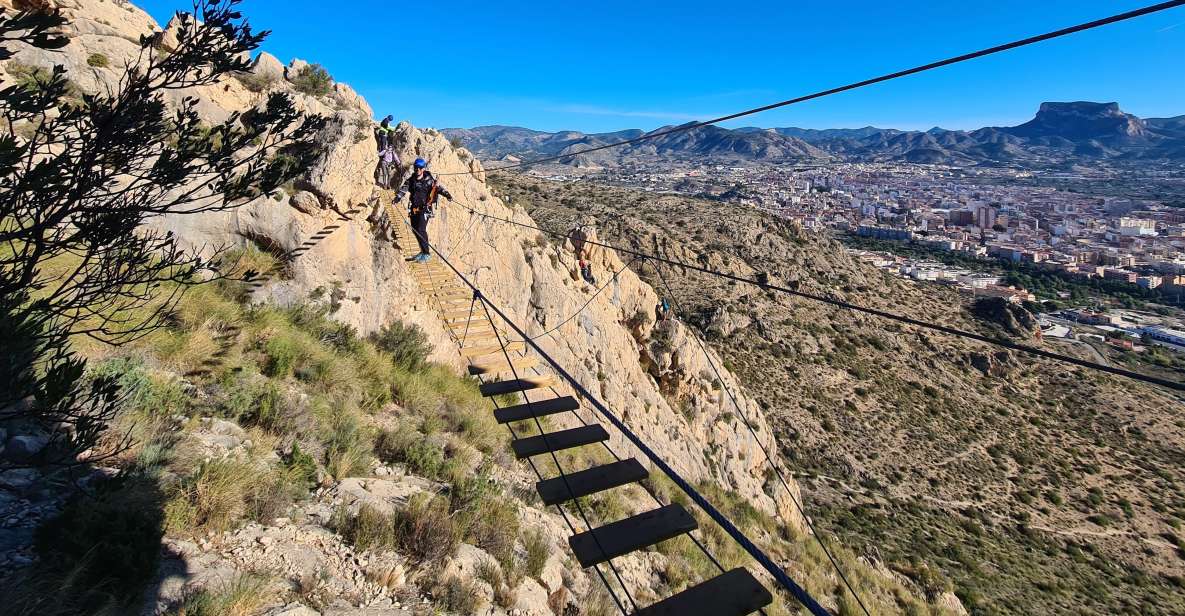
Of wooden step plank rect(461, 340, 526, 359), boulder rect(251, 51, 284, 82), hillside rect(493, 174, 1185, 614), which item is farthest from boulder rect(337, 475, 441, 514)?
hillside rect(493, 174, 1185, 614)

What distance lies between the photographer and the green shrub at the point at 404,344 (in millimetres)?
8781

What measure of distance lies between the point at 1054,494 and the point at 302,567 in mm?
41194

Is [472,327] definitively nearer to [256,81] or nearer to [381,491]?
[381,491]

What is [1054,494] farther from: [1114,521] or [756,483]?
[756,483]

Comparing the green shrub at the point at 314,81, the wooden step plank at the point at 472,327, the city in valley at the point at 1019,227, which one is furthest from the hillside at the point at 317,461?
the city in valley at the point at 1019,227

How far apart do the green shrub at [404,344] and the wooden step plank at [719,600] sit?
21.9ft

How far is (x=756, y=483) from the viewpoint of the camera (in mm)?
17938

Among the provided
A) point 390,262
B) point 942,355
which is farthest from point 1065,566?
point 390,262

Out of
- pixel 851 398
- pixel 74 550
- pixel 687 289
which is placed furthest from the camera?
pixel 687 289

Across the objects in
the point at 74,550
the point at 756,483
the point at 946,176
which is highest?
the point at 946,176

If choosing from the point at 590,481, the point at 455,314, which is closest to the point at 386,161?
the point at 455,314

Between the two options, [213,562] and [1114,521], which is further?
[1114,521]

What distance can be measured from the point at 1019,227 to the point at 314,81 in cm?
13412

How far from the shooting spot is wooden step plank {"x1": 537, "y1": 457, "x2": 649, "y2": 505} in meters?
3.94
